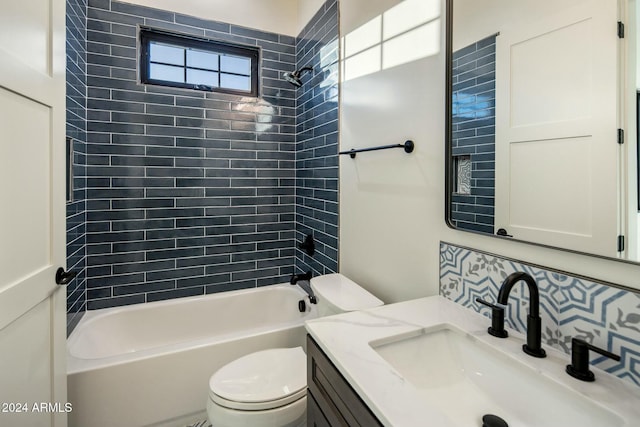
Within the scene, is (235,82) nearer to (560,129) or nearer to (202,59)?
(202,59)

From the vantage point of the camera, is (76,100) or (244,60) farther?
(244,60)

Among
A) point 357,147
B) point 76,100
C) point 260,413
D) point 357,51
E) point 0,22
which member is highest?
point 357,51

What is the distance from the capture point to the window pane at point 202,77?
7.84 ft

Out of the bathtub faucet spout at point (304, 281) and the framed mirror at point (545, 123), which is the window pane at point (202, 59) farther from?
the framed mirror at point (545, 123)

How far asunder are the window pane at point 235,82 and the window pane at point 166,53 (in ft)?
1.06

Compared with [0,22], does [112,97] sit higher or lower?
higher

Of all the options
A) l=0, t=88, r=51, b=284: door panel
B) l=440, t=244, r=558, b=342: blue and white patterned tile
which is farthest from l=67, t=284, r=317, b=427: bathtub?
l=440, t=244, r=558, b=342: blue and white patterned tile

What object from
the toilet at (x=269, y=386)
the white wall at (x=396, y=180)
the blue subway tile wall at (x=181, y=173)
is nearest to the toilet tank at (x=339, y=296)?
the toilet at (x=269, y=386)

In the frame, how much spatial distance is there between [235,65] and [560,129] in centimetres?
239

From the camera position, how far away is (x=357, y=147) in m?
1.77

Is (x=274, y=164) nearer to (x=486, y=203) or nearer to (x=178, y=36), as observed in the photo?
(x=178, y=36)

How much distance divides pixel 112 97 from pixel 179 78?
0.49 metres

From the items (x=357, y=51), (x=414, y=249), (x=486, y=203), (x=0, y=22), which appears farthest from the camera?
(x=357, y=51)

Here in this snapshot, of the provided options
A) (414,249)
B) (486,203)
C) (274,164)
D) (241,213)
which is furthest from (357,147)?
(241,213)
